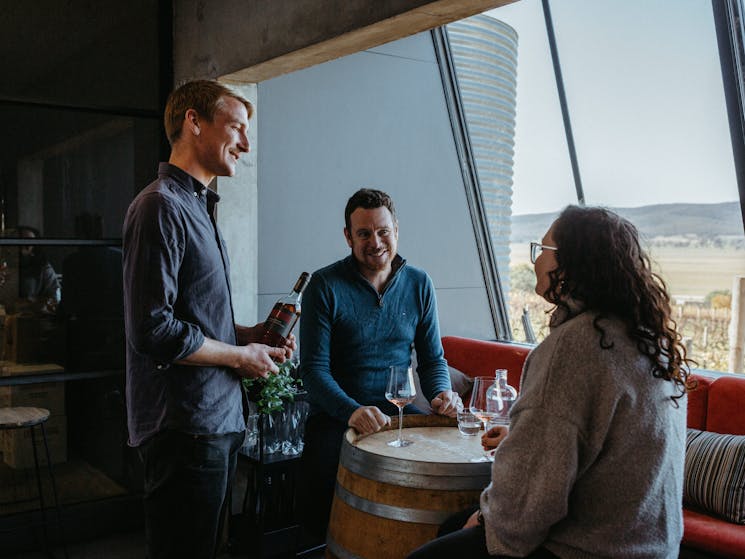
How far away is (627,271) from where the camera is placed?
164 cm

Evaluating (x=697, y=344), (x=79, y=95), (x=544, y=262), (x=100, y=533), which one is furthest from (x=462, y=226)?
(x=544, y=262)

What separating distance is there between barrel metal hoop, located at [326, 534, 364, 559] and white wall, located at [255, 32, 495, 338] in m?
2.06

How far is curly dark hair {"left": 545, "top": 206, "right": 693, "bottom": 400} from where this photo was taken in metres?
1.60

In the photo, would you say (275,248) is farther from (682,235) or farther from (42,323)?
(682,235)

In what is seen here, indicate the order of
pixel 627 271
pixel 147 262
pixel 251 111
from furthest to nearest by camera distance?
1. pixel 251 111
2. pixel 147 262
3. pixel 627 271

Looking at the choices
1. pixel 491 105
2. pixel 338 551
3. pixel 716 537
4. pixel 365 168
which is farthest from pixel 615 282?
pixel 491 105

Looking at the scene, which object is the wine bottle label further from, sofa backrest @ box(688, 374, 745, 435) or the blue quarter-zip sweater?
sofa backrest @ box(688, 374, 745, 435)

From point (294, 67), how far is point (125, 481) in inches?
85.5

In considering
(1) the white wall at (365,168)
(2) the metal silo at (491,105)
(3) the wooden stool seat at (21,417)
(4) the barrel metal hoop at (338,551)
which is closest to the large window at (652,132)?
(2) the metal silo at (491,105)

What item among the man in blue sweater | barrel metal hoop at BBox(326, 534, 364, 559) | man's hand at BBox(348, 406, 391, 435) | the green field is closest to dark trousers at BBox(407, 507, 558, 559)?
barrel metal hoop at BBox(326, 534, 364, 559)

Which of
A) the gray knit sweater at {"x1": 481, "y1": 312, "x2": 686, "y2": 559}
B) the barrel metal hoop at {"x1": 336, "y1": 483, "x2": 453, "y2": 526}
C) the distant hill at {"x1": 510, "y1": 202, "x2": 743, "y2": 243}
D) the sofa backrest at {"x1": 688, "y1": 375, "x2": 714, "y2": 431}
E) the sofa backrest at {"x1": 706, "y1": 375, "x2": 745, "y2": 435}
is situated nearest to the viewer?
the gray knit sweater at {"x1": 481, "y1": 312, "x2": 686, "y2": 559}

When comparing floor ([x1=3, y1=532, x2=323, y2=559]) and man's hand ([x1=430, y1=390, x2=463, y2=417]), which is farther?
floor ([x1=3, y1=532, x2=323, y2=559])

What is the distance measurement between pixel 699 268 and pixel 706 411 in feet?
3.33

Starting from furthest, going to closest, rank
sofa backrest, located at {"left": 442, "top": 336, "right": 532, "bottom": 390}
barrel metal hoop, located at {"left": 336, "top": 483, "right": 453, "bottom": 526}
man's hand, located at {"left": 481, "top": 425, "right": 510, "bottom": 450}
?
sofa backrest, located at {"left": 442, "top": 336, "right": 532, "bottom": 390}, man's hand, located at {"left": 481, "top": 425, "right": 510, "bottom": 450}, barrel metal hoop, located at {"left": 336, "top": 483, "right": 453, "bottom": 526}
